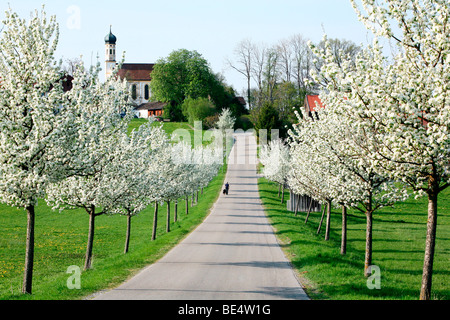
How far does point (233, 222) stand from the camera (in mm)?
32531

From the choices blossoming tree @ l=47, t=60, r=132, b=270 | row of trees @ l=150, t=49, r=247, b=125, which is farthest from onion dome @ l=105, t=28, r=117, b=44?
blossoming tree @ l=47, t=60, r=132, b=270

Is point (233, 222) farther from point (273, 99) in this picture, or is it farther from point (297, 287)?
point (273, 99)

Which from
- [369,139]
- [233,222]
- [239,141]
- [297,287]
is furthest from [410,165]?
[239,141]

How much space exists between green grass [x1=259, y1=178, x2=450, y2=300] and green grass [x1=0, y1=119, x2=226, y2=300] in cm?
654

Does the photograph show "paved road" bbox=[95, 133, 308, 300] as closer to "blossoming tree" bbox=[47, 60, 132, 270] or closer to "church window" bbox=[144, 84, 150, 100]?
"blossoming tree" bbox=[47, 60, 132, 270]

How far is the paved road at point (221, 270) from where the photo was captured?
498 inches

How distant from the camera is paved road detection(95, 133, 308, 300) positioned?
12.7 meters

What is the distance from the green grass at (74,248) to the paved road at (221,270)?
92 centimetres

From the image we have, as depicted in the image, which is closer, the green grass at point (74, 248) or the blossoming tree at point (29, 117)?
the blossoming tree at point (29, 117)

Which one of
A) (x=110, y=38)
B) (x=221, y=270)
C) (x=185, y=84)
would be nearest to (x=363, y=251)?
(x=221, y=270)

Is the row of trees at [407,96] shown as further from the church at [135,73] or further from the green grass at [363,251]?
the church at [135,73]

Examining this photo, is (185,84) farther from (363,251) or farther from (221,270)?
(221,270)

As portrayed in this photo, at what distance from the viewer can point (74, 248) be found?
94.5 ft

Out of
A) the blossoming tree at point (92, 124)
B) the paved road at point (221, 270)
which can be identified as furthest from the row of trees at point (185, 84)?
the blossoming tree at point (92, 124)
